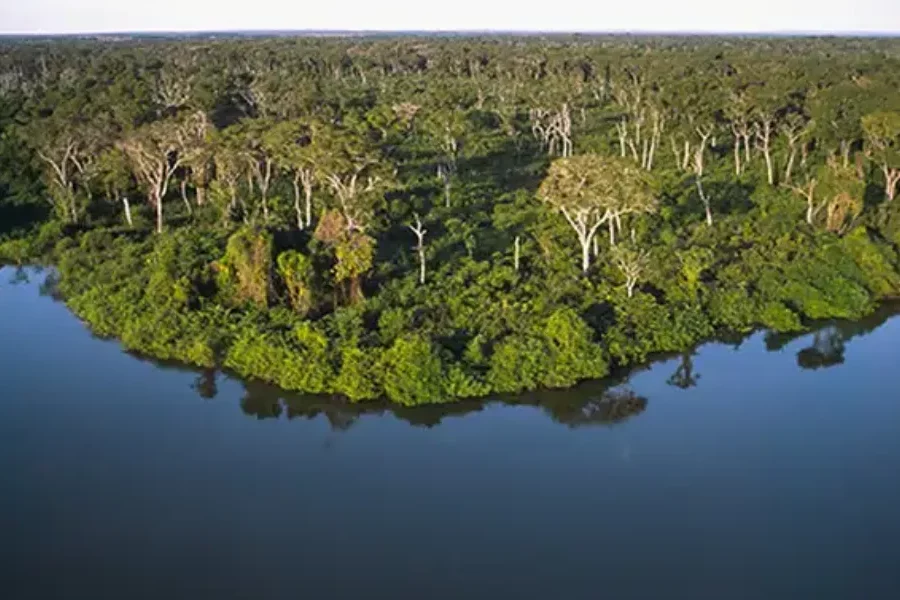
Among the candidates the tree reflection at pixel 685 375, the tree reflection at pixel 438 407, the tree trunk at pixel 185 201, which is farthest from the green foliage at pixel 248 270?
the tree reflection at pixel 685 375

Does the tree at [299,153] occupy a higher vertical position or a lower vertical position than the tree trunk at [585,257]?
higher

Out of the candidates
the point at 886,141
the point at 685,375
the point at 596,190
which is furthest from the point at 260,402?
the point at 886,141

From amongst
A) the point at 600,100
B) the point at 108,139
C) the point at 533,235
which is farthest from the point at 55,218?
the point at 600,100

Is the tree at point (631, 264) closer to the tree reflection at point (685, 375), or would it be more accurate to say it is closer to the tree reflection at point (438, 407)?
the tree reflection at point (685, 375)

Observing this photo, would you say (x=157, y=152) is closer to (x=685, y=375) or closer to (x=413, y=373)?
(x=413, y=373)

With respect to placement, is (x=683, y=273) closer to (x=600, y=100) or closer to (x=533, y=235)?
Result: (x=533, y=235)

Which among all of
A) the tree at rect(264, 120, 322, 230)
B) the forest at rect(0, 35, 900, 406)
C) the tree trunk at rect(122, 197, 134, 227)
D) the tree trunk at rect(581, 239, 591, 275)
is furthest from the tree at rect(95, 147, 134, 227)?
the tree trunk at rect(581, 239, 591, 275)

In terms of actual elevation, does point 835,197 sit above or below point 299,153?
below
